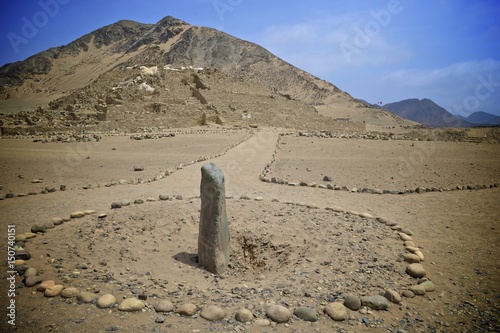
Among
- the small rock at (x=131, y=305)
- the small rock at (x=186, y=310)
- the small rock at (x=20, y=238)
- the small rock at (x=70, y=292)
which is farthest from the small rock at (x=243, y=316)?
the small rock at (x=20, y=238)

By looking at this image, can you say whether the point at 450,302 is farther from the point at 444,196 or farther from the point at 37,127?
the point at 37,127

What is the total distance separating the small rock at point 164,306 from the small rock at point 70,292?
3.56 ft

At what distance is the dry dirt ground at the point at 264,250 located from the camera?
3.51 m

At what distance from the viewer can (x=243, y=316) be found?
3.40 m

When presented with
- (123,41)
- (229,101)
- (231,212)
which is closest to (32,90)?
(123,41)

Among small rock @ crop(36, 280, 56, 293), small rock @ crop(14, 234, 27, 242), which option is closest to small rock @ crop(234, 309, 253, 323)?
small rock @ crop(36, 280, 56, 293)

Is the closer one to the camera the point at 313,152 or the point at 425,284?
the point at 425,284

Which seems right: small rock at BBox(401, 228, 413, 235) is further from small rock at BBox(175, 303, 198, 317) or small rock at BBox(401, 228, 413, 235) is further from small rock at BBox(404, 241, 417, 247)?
small rock at BBox(175, 303, 198, 317)

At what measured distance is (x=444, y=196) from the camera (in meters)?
8.59

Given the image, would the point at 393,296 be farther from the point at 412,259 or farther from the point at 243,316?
the point at 243,316

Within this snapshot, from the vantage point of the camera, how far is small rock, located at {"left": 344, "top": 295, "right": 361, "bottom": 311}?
367 centimetres

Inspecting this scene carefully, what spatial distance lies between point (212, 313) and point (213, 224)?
1.67 m

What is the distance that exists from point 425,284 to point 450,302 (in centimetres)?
34

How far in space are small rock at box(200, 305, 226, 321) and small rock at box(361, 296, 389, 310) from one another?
5.79 ft
